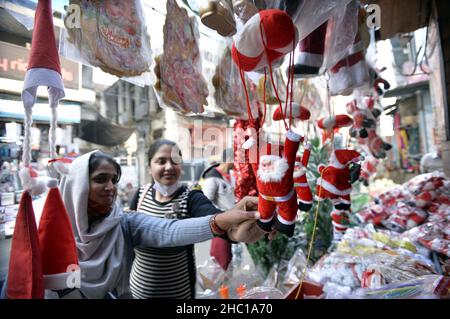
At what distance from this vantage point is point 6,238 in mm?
805

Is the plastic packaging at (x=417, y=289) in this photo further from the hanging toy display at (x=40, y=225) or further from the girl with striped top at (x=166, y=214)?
the hanging toy display at (x=40, y=225)

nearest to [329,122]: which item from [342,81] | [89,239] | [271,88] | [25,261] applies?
[342,81]

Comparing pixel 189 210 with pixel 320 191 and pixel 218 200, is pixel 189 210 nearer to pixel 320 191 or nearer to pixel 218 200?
pixel 218 200

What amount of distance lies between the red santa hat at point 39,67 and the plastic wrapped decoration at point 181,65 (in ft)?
1.31

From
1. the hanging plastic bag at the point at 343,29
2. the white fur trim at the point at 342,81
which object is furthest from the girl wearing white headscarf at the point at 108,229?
the white fur trim at the point at 342,81

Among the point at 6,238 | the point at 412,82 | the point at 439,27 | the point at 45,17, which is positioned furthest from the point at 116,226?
the point at 412,82

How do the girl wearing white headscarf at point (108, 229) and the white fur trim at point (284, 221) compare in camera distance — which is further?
the girl wearing white headscarf at point (108, 229)

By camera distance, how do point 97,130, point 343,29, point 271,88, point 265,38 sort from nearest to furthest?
point 265,38, point 343,29, point 271,88, point 97,130

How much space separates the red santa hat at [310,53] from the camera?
0.96 m

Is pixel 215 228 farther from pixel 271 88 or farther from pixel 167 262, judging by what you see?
pixel 271 88

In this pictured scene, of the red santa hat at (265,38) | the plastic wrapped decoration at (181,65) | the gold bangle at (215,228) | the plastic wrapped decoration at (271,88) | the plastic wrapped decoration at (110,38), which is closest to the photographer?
the red santa hat at (265,38)

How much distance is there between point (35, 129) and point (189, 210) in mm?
723

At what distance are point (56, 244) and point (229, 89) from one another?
3.21 ft

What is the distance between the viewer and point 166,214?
1221mm
